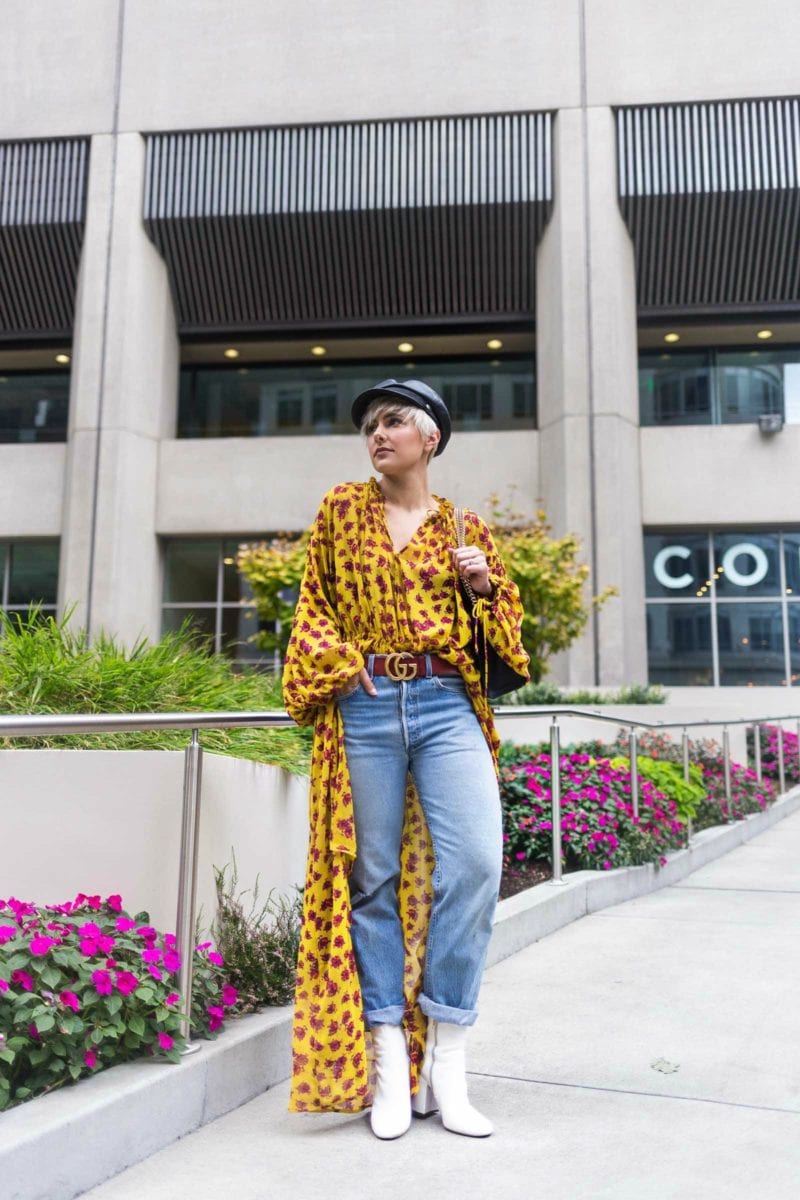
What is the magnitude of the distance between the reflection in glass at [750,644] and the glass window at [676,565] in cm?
85

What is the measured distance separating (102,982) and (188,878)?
45 centimetres

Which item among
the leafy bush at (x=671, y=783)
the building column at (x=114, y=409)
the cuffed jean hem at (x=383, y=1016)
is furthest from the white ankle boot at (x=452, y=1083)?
the building column at (x=114, y=409)

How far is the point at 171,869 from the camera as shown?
3.12 metres

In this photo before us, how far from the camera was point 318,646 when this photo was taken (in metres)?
2.70

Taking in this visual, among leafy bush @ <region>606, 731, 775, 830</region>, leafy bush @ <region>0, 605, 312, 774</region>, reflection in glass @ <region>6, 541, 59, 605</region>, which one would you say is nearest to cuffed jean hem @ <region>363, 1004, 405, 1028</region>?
leafy bush @ <region>0, 605, 312, 774</region>

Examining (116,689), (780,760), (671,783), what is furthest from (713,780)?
(116,689)

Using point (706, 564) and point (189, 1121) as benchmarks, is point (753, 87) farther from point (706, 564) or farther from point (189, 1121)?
point (189, 1121)

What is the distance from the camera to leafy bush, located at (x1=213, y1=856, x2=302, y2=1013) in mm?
3297

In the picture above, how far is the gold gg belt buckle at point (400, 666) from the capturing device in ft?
8.87

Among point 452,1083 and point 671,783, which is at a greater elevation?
point 671,783

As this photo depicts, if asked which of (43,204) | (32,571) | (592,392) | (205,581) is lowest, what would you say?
(205,581)

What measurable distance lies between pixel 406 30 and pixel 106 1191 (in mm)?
18444

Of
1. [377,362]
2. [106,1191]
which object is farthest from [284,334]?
[106,1191]

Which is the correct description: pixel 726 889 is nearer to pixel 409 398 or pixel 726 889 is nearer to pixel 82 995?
pixel 409 398
